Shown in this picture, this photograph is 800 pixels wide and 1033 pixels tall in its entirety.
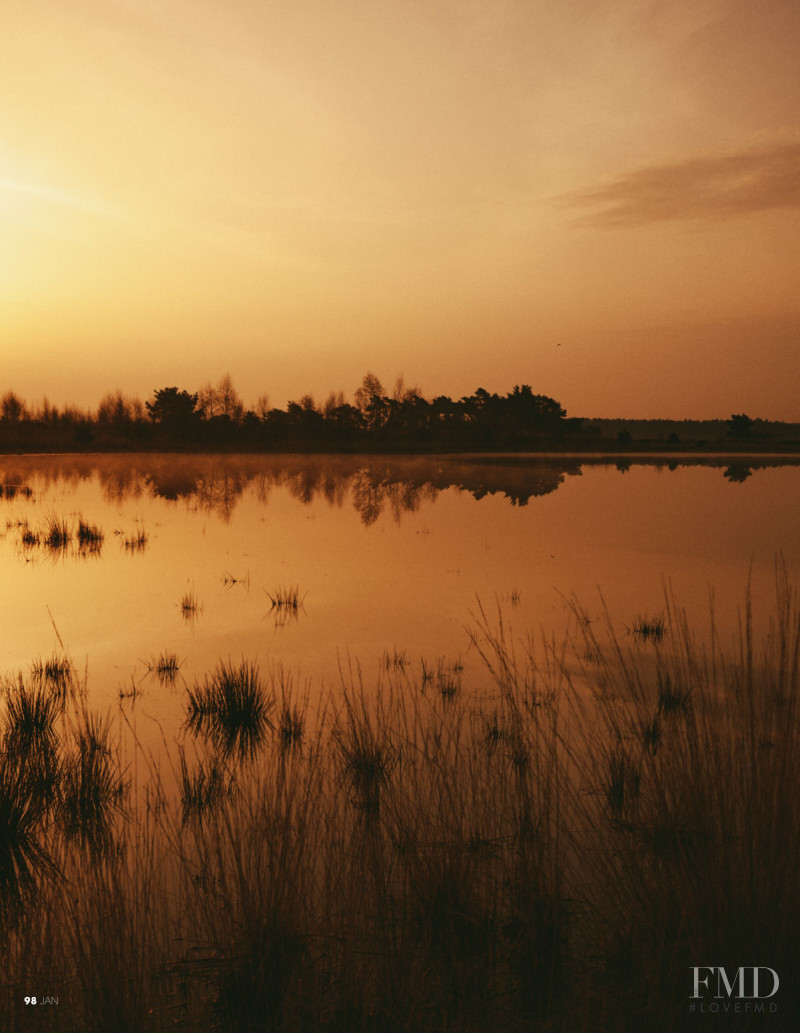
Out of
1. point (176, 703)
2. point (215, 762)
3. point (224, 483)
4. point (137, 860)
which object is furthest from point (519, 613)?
point (224, 483)

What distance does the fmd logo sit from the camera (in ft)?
8.25

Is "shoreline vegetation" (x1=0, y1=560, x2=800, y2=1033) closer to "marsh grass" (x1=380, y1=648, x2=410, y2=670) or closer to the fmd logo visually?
the fmd logo

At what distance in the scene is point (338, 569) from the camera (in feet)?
41.5

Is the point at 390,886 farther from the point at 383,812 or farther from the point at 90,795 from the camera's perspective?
the point at 90,795

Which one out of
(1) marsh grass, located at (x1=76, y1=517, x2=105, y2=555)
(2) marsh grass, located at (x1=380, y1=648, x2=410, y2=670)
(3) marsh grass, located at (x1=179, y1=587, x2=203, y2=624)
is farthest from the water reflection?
(2) marsh grass, located at (x1=380, y1=648, x2=410, y2=670)

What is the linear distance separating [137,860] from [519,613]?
610cm

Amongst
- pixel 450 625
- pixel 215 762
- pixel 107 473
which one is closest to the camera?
pixel 215 762

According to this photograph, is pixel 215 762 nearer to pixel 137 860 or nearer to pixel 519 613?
pixel 137 860

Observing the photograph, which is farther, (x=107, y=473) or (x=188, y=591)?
(x=107, y=473)

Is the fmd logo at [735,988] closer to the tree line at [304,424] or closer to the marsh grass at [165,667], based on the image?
the marsh grass at [165,667]

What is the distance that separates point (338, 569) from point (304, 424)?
69.8 m

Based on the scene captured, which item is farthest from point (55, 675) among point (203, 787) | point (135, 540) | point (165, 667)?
point (135, 540)

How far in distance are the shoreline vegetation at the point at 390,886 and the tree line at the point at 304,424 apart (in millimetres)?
68216

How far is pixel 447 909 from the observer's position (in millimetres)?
3188
